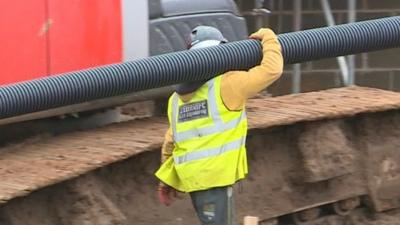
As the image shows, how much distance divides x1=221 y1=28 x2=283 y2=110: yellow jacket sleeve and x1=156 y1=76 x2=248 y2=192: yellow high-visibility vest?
42 millimetres

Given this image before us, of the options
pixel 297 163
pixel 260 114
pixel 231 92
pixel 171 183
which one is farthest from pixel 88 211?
pixel 297 163

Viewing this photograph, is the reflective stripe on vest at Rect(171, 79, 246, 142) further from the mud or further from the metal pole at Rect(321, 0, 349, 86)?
the metal pole at Rect(321, 0, 349, 86)

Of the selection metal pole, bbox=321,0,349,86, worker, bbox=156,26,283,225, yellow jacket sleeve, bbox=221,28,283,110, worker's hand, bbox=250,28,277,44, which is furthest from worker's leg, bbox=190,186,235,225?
metal pole, bbox=321,0,349,86

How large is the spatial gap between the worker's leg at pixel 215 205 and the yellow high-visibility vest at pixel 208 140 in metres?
0.06

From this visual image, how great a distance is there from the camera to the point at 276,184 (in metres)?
6.71

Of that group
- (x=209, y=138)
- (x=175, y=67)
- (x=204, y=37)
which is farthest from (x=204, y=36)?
(x=175, y=67)

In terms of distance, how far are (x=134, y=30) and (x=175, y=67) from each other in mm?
1921

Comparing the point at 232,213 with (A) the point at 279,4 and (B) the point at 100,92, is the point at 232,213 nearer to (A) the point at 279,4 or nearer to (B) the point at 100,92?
(B) the point at 100,92

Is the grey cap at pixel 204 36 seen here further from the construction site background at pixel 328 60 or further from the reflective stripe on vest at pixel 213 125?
the construction site background at pixel 328 60

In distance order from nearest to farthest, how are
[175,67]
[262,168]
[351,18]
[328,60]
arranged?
[175,67]
[262,168]
[351,18]
[328,60]

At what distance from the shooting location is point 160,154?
230 inches

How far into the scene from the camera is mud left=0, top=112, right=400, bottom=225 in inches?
209

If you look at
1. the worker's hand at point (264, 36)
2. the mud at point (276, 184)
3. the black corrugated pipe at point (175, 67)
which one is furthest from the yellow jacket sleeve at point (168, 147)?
the black corrugated pipe at point (175, 67)

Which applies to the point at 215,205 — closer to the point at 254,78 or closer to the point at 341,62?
the point at 254,78
